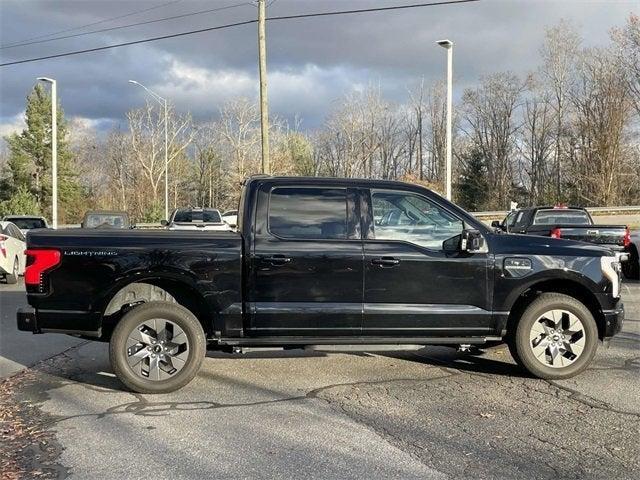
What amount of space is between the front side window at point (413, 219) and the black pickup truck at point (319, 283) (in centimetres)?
1

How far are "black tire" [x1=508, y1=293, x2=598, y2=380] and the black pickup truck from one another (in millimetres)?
13

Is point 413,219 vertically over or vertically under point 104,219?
under

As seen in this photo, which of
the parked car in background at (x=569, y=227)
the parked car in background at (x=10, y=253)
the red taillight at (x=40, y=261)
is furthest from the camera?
the parked car in background at (x=10, y=253)

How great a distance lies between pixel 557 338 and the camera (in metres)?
6.08

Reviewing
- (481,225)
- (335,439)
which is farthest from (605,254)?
(335,439)

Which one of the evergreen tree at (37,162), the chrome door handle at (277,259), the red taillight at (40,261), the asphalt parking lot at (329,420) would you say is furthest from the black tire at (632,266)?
the evergreen tree at (37,162)

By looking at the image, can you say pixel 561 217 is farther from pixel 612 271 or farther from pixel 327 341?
pixel 327 341

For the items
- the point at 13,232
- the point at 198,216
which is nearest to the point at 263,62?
the point at 198,216

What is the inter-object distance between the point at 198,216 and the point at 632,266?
14.2 metres

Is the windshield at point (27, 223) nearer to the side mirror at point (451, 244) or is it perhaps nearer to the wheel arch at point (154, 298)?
the wheel arch at point (154, 298)

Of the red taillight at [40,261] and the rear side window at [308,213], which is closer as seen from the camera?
the red taillight at [40,261]

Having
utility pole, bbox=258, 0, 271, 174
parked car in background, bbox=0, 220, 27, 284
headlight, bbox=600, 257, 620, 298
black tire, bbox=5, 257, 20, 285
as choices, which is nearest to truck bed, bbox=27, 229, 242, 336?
headlight, bbox=600, 257, 620, 298

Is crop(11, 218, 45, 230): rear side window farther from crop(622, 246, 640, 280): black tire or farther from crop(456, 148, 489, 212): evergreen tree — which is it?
crop(456, 148, 489, 212): evergreen tree

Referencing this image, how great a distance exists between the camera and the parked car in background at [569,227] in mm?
12867
